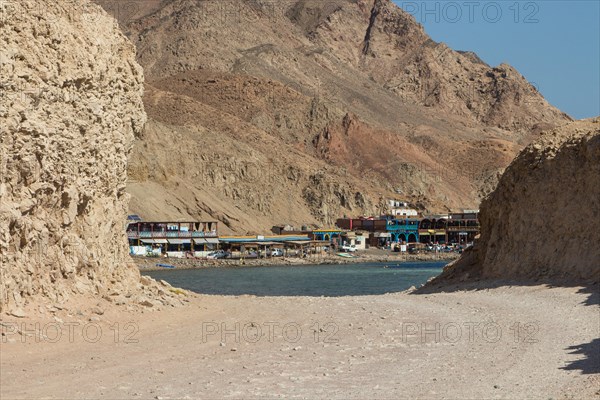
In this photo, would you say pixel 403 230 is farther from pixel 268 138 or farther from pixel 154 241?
pixel 154 241

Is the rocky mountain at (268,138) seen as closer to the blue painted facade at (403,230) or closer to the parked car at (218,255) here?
the parked car at (218,255)

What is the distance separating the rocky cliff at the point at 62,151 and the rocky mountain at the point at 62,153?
0.02 meters

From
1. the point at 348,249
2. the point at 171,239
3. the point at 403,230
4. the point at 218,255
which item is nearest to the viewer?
the point at 171,239

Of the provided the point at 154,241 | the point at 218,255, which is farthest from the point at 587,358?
the point at 218,255

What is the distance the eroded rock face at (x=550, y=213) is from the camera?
25.8 meters

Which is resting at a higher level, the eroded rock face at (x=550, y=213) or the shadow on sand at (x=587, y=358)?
the eroded rock face at (x=550, y=213)

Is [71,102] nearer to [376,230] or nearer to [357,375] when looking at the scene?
[357,375]

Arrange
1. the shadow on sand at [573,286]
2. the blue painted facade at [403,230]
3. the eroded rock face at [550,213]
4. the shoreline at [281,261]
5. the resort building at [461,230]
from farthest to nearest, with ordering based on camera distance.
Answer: the resort building at [461,230] < the blue painted facade at [403,230] < the shoreline at [281,261] < the eroded rock face at [550,213] < the shadow on sand at [573,286]

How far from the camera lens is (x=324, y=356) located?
1612 cm

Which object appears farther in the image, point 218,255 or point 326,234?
point 326,234

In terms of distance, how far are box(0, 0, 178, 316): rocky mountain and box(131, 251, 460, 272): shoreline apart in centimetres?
4495

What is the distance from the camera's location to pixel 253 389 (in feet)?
43.7

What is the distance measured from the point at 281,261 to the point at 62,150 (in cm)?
6354

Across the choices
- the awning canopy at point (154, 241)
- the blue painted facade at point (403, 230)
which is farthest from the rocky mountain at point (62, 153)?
the blue painted facade at point (403, 230)
